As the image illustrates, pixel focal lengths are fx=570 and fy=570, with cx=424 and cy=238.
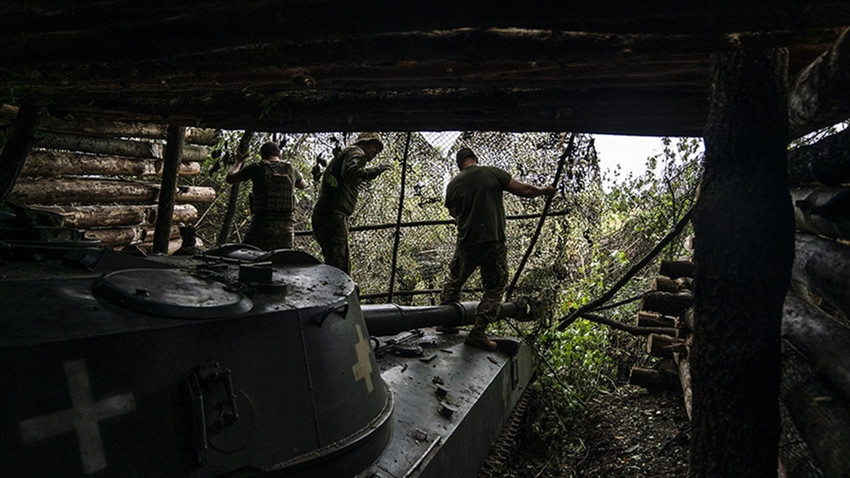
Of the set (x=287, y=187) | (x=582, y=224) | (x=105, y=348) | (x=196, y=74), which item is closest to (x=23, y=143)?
(x=287, y=187)

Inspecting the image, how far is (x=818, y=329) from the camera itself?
10.2 ft

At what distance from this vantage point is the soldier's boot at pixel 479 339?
19.9ft

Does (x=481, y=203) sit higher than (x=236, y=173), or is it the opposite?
(x=236, y=173)

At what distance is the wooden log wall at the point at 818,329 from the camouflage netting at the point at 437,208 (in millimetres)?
2211

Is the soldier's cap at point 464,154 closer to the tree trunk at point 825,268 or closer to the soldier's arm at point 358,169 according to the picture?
the soldier's arm at point 358,169

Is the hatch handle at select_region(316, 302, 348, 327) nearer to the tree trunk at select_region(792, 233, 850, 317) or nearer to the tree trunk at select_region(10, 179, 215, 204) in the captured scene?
the tree trunk at select_region(792, 233, 850, 317)

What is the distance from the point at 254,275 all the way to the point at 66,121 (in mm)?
5214

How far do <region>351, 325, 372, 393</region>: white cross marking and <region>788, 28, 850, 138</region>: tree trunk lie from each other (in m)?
2.62

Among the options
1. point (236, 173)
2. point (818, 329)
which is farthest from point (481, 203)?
point (818, 329)

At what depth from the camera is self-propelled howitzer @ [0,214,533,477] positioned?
186 cm

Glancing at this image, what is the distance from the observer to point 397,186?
400 inches

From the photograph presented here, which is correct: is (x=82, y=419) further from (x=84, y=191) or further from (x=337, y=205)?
(x=84, y=191)

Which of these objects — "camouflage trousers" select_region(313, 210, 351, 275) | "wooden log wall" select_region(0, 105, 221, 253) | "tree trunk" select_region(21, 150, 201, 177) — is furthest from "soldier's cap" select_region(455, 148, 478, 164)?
"tree trunk" select_region(21, 150, 201, 177)

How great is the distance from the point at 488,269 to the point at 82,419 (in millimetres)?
4945
